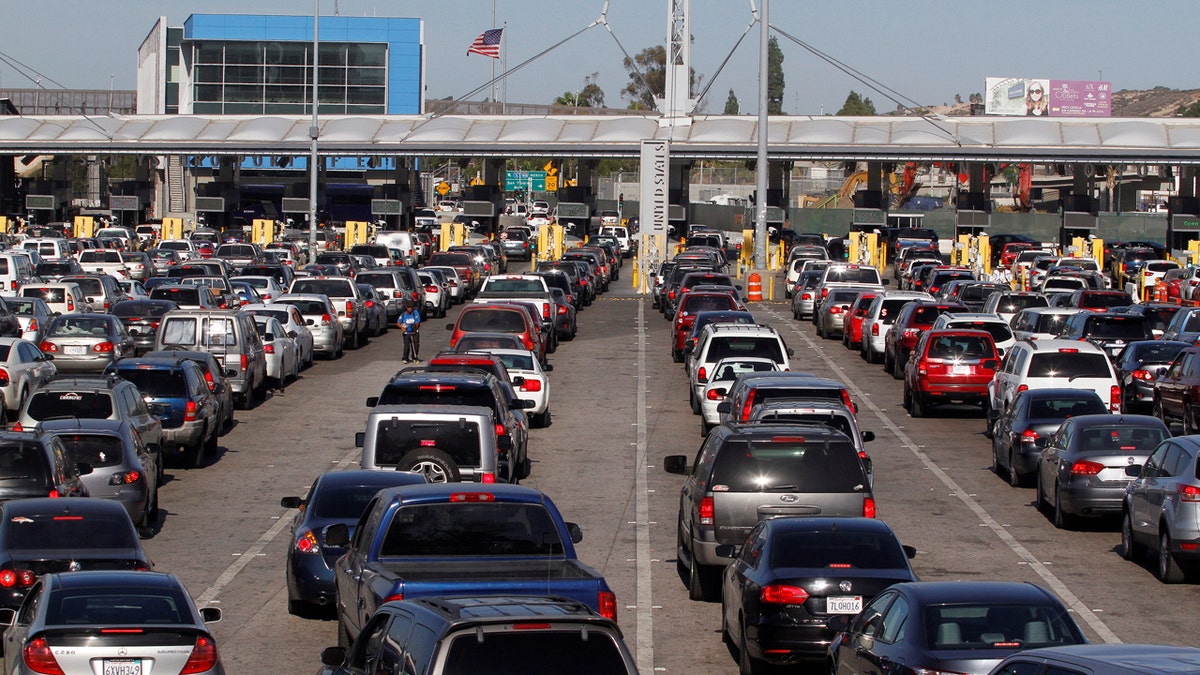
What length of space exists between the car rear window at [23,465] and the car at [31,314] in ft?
59.3

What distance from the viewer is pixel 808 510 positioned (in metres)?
15.5

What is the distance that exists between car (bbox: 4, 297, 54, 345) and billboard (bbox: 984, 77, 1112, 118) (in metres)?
107

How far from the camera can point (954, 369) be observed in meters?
30.0

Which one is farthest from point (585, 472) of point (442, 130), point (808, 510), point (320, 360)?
point (442, 130)

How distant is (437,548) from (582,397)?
20985 mm

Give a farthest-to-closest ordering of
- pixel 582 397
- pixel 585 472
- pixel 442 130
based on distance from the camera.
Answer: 1. pixel 442 130
2. pixel 582 397
3. pixel 585 472

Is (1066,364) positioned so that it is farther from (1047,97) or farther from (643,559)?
(1047,97)

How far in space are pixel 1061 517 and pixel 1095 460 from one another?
2.92 ft

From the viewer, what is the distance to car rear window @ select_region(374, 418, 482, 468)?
56.8ft

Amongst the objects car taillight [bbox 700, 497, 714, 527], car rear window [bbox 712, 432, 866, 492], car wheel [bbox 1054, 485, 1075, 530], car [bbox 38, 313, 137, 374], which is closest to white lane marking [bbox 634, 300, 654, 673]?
car taillight [bbox 700, 497, 714, 527]

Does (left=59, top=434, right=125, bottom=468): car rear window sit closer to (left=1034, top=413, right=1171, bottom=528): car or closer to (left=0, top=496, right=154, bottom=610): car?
(left=0, top=496, right=154, bottom=610): car

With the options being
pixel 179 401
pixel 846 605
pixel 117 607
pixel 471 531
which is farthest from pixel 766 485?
pixel 179 401

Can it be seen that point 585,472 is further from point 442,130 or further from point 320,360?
point 442,130

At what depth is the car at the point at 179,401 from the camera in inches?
950
